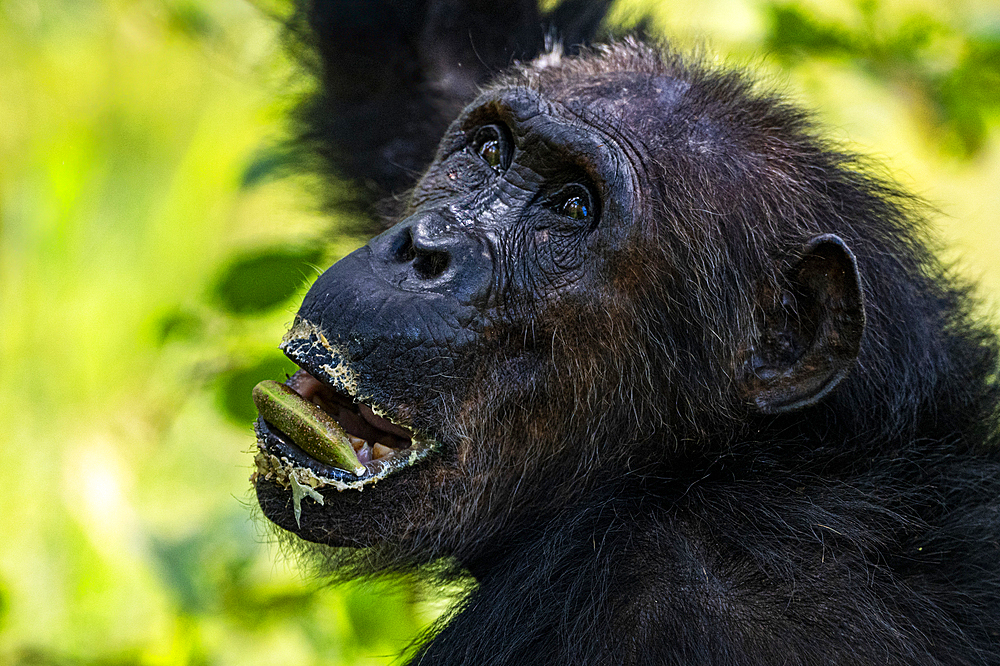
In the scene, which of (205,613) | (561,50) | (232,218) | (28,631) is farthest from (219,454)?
(561,50)

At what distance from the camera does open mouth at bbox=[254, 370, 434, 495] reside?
2.55m

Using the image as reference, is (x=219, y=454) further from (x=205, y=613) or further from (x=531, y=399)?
(x=531, y=399)

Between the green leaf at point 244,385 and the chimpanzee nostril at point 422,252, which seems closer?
the chimpanzee nostril at point 422,252

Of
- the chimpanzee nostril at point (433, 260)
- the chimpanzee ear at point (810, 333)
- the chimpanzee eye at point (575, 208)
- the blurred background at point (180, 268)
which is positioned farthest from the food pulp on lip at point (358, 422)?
the chimpanzee ear at point (810, 333)

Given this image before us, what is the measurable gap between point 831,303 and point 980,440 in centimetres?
77

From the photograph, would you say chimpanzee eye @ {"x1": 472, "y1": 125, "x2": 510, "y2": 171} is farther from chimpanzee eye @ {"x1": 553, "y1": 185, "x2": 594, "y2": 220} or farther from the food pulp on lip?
the food pulp on lip

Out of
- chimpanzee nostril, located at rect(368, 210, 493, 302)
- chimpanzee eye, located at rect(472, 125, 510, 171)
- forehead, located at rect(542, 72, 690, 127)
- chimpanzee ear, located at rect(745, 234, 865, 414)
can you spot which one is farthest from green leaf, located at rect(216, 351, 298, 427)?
chimpanzee ear, located at rect(745, 234, 865, 414)

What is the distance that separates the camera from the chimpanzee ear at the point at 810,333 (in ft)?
8.71

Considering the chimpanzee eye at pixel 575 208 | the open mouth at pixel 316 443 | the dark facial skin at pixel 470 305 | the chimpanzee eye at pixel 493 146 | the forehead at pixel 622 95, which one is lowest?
the open mouth at pixel 316 443

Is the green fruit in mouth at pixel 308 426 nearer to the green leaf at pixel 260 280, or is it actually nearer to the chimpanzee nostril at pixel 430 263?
the chimpanzee nostril at pixel 430 263

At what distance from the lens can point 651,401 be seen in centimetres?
289

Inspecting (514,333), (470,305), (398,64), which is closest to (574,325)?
(514,333)

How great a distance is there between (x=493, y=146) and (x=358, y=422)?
0.99m

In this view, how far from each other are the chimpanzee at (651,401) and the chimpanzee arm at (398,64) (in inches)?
35.4
